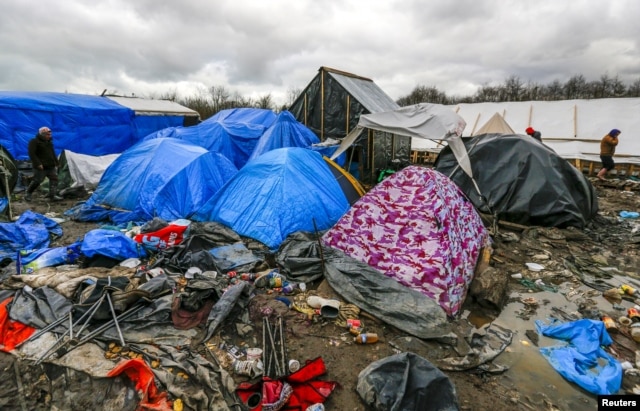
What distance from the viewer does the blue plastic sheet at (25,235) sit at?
508 cm

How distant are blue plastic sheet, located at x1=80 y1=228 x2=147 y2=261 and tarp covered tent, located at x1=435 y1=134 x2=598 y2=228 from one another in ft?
22.9

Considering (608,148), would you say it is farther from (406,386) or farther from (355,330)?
(406,386)

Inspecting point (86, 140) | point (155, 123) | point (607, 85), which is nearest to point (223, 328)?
point (86, 140)

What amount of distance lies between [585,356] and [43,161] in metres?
10.8

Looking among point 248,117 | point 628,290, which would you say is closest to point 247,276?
point 628,290

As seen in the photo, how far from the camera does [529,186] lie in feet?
23.9

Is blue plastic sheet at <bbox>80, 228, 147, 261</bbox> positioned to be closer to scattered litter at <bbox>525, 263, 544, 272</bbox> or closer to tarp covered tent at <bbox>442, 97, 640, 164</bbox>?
scattered litter at <bbox>525, 263, 544, 272</bbox>

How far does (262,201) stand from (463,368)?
12.6 ft

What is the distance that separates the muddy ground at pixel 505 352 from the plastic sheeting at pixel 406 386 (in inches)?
6.9

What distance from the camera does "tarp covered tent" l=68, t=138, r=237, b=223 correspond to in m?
6.65

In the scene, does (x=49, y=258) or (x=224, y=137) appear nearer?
(x=49, y=258)

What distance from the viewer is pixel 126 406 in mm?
2510

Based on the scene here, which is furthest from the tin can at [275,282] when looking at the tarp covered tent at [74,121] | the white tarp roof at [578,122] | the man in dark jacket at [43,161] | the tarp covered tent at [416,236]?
the white tarp roof at [578,122]

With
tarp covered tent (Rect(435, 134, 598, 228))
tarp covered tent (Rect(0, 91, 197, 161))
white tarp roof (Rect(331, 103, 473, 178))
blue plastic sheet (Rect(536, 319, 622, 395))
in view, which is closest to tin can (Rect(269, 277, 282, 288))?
blue plastic sheet (Rect(536, 319, 622, 395))
